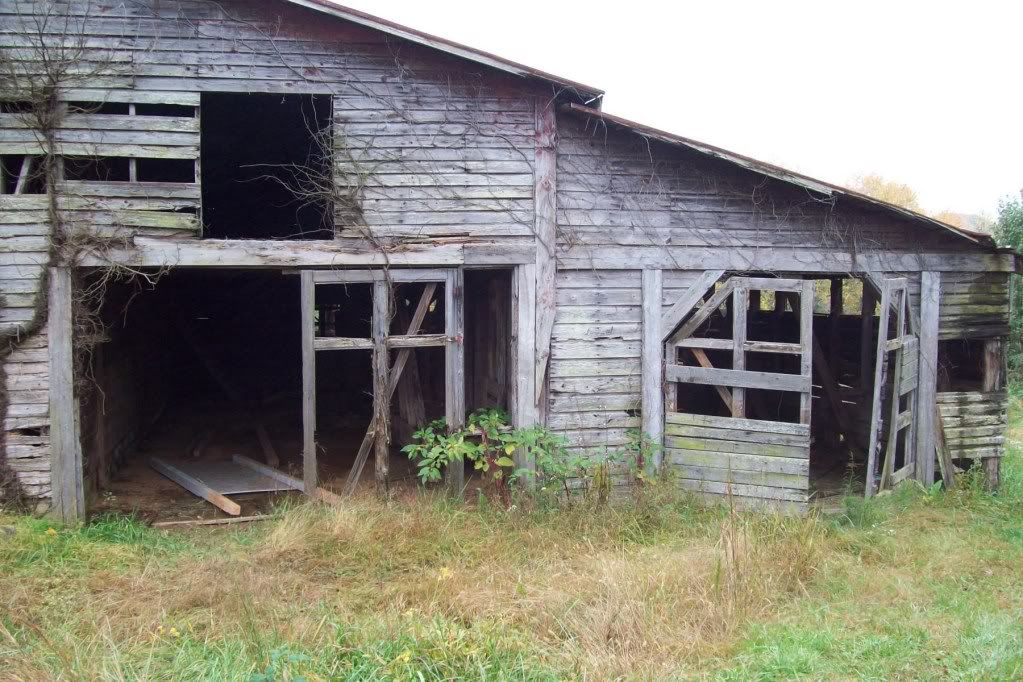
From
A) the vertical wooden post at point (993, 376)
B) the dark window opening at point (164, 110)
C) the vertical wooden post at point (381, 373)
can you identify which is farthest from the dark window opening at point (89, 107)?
the vertical wooden post at point (993, 376)

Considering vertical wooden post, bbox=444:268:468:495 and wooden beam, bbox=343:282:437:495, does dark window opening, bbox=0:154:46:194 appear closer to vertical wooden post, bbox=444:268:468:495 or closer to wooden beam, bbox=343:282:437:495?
wooden beam, bbox=343:282:437:495

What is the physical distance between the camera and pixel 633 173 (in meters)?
7.94

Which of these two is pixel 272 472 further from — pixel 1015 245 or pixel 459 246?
pixel 1015 245

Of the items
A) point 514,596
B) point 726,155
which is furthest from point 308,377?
point 726,155

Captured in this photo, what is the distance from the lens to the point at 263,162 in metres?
11.8

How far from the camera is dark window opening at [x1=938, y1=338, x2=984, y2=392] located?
9.05 metres

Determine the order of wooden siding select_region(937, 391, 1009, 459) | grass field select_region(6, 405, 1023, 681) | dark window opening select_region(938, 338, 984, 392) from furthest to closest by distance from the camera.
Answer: dark window opening select_region(938, 338, 984, 392) < wooden siding select_region(937, 391, 1009, 459) < grass field select_region(6, 405, 1023, 681)

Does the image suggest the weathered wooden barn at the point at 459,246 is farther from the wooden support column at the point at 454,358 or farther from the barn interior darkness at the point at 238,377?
the barn interior darkness at the point at 238,377

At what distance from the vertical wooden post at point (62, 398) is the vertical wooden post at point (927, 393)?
873cm

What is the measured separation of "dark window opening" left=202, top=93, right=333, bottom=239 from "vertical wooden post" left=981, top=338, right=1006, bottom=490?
7497 millimetres

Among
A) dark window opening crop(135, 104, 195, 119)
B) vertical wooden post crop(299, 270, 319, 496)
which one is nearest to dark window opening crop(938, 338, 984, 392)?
vertical wooden post crop(299, 270, 319, 496)

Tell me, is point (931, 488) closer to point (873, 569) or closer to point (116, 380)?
point (873, 569)

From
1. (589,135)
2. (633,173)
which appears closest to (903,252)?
(633,173)

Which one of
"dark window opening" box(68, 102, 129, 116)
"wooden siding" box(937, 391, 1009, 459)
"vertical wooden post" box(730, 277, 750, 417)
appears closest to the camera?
"dark window opening" box(68, 102, 129, 116)
